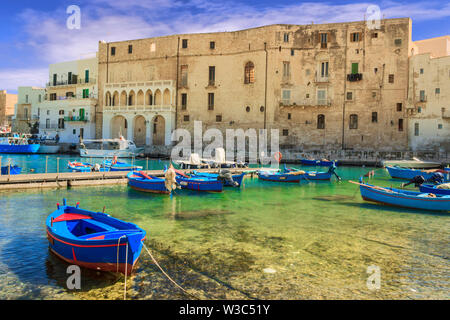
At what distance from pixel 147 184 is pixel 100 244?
1062cm

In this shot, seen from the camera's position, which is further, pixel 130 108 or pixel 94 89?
pixel 94 89

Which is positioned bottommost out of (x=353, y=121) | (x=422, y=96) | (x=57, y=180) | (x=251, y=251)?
(x=251, y=251)

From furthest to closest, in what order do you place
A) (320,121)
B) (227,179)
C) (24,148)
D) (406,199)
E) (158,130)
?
(24,148)
(158,130)
(320,121)
(227,179)
(406,199)

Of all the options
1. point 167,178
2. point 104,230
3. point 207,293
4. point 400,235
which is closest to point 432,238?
point 400,235

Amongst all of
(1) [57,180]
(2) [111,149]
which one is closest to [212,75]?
(2) [111,149]

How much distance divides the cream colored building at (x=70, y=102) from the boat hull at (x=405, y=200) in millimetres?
36366

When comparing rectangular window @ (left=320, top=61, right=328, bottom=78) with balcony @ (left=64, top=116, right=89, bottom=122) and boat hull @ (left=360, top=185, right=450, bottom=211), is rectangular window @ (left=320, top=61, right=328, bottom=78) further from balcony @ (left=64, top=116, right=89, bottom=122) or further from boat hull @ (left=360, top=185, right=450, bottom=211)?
balcony @ (left=64, top=116, right=89, bottom=122)

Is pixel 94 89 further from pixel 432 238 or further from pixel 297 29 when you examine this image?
pixel 432 238

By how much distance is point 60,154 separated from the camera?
142ft

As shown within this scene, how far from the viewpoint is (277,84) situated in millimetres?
35719

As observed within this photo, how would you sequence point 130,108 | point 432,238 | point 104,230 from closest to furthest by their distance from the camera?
point 104,230
point 432,238
point 130,108

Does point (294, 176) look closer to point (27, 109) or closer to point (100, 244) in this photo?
point (100, 244)

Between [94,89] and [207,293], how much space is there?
139 feet

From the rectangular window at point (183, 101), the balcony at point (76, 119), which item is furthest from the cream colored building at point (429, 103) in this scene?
the balcony at point (76, 119)
